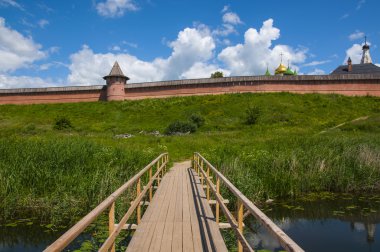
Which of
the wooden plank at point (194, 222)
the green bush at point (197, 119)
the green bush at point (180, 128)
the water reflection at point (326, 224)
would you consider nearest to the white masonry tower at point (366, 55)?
the green bush at point (197, 119)

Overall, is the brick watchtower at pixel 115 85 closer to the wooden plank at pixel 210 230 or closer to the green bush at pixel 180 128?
the green bush at pixel 180 128

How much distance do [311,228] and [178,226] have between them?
3947 mm

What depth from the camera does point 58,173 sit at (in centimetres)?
836

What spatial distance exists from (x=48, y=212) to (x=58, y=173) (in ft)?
4.56

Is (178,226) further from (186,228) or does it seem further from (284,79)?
→ (284,79)

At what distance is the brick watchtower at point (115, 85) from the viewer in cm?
3866

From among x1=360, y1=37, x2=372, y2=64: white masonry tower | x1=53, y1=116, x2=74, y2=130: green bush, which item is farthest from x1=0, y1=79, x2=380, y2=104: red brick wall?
x1=360, y1=37, x2=372, y2=64: white masonry tower

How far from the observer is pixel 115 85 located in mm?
38938

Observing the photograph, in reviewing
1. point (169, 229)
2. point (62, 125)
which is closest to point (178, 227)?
point (169, 229)

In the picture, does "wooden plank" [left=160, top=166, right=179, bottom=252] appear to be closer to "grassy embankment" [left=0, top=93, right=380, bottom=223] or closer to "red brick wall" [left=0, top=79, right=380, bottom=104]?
"grassy embankment" [left=0, top=93, right=380, bottom=223]

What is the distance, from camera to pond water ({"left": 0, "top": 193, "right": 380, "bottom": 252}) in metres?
6.38

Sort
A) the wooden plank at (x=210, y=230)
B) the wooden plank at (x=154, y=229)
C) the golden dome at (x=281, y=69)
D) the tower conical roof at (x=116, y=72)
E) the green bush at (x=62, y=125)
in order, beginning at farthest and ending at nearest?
the golden dome at (x=281, y=69)
the tower conical roof at (x=116, y=72)
the green bush at (x=62, y=125)
the wooden plank at (x=154, y=229)
the wooden plank at (x=210, y=230)

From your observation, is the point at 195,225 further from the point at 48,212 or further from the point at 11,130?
the point at 11,130

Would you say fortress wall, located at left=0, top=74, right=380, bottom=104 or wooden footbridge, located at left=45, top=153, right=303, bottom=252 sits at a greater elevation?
fortress wall, located at left=0, top=74, right=380, bottom=104
